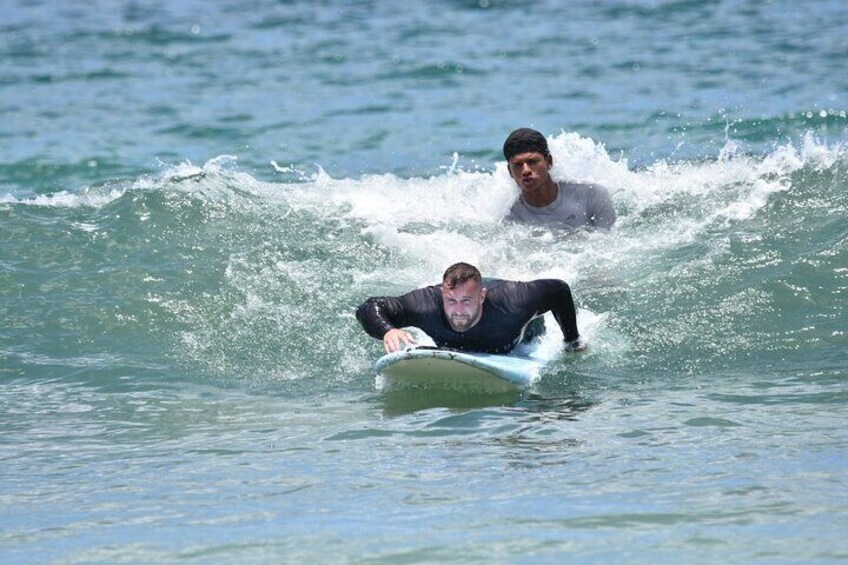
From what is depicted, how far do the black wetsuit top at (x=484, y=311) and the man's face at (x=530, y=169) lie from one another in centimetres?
239

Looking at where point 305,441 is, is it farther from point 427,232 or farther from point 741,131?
point 741,131

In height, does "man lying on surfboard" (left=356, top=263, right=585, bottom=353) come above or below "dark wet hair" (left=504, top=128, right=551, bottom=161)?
below

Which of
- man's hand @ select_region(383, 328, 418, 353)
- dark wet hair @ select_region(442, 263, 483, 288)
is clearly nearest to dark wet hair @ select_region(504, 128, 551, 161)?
dark wet hair @ select_region(442, 263, 483, 288)

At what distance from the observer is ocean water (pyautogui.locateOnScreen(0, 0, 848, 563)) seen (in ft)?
22.8

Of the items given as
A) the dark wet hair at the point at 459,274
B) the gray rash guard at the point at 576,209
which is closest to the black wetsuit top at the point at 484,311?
the dark wet hair at the point at 459,274

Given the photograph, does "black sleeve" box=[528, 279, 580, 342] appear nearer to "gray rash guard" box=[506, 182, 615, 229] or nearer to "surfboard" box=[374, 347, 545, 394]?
"surfboard" box=[374, 347, 545, 394]

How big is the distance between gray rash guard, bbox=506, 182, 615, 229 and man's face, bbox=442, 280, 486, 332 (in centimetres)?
292

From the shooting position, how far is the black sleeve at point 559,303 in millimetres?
9445

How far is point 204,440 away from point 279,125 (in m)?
11.9

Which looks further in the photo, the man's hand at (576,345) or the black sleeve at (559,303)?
the man's hand at (576,345)

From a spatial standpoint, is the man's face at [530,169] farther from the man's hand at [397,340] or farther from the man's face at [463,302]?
the man's hand at [397,340]

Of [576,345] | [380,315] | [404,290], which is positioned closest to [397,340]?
[380,315]

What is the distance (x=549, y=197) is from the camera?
39.7 feet

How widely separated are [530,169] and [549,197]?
1.40ft
